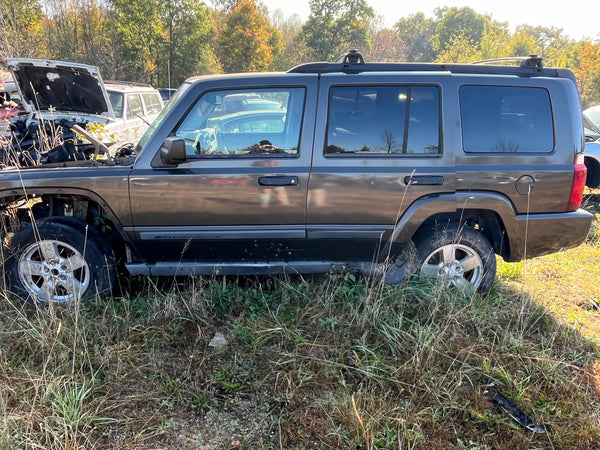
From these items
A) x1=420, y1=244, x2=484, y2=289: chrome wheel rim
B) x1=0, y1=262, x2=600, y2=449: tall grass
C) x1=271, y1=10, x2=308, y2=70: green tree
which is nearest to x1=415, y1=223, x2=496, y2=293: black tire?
x1=420, y1=244, x2=484, y2=289: chrome wheel rim

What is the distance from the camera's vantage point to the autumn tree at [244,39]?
Answer: 88.6ft

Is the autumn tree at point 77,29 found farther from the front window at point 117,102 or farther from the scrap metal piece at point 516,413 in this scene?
the scrap metal piece at point 516,413

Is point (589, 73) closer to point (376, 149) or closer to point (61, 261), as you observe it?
point (376, 149)

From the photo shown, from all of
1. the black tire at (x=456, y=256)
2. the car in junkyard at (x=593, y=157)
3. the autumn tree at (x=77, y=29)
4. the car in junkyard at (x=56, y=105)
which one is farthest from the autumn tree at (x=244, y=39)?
the black tire at (x=456, y=256)

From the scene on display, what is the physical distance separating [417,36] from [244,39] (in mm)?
31460

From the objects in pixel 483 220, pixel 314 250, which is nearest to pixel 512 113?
pixel 483 220

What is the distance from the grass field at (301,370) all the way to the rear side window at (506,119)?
122 cm

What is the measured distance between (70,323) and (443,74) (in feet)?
11.0

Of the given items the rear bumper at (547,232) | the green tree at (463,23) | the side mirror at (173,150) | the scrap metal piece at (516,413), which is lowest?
the scrap metal piece at (516,413)

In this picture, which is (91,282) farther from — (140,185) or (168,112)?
(168,112)

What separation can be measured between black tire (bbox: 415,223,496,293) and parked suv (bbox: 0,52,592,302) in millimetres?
30

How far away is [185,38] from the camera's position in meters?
23.3

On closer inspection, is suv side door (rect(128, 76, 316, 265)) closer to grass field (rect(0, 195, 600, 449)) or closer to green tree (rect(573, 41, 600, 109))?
grass field (rect(0, 195, 600, 449))

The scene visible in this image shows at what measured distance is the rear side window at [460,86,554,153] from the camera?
3133 millimetres
